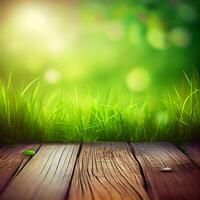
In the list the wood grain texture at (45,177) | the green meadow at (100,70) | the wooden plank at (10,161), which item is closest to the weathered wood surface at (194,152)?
the green meadow at (100,70)

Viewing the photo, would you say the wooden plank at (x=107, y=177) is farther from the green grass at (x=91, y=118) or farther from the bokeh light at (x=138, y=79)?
the bokeh light at (x=138, y=79)

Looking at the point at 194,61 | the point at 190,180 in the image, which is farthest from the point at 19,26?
the point at 190,180

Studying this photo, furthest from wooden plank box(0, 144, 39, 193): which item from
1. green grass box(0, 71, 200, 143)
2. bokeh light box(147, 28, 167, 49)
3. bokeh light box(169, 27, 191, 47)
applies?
bokeh light box(169, 27, 191, 47)

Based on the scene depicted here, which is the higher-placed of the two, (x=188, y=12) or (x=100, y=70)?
(x=188, y=12)

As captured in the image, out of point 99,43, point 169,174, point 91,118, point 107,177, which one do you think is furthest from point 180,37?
point 107,177

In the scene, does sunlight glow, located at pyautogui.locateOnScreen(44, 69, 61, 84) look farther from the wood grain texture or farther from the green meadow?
the wood grain texture

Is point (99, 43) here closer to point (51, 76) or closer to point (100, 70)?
point (100, 70)

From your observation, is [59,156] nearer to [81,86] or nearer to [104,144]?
[104,144]
